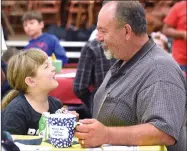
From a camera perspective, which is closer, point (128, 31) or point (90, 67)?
point (128, 31)

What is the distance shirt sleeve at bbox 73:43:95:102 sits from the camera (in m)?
4.83

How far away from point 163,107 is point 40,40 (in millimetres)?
4423

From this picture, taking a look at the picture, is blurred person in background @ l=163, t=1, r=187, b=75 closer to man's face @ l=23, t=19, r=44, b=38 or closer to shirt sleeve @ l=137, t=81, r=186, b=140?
man's face @ l=23, t=19, r=44, b=38

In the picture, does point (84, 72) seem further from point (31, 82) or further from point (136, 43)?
point (136, 43)

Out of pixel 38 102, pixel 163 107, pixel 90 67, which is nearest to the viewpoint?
pixel 163 107

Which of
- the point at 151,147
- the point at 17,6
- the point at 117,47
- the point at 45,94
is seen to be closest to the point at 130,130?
the point at 151,147

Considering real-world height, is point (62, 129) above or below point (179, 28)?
above

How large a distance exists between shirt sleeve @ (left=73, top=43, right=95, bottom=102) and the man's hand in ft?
8.40

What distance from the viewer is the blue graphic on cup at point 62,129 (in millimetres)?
2262

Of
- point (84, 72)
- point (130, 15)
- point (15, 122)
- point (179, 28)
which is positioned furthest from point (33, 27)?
point (130, 15)

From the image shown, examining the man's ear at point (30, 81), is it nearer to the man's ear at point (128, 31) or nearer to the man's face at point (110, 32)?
the man's face at point (110, 32)

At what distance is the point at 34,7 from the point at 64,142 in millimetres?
10067

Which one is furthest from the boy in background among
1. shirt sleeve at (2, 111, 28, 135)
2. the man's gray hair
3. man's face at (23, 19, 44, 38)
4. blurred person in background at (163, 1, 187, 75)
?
the man's gray hair

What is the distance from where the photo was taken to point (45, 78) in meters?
3.16
